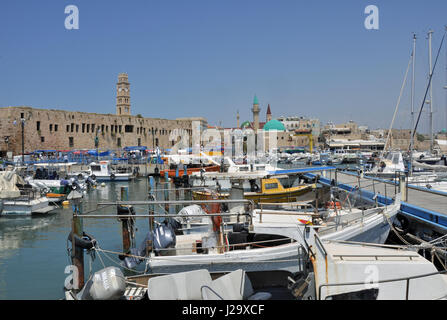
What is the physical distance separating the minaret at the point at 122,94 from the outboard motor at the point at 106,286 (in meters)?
79.5

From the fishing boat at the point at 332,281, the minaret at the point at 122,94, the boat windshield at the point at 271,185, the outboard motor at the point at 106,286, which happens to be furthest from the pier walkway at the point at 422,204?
the minaret at the point at 122,94

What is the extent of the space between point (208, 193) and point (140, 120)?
54.3 meters

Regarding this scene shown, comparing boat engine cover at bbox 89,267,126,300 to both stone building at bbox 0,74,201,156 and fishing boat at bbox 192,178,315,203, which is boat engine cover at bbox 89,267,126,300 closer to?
fishing boat at bbox 192,178,315,203

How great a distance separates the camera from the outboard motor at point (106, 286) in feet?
23.9

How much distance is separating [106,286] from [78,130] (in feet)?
177

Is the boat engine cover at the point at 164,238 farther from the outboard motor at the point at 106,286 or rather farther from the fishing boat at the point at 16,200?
the fishing boat at the point at 16,200

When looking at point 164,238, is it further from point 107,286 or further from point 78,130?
point 78,130

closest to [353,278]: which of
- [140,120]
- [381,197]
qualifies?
[381,197]

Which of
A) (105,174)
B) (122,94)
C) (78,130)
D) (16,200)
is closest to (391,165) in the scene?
(105,174)

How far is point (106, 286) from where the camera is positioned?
7.31m

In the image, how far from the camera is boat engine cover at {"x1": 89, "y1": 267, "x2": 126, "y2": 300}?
23.9 feet

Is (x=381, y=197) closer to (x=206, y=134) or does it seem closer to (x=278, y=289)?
(x=278, y=289)

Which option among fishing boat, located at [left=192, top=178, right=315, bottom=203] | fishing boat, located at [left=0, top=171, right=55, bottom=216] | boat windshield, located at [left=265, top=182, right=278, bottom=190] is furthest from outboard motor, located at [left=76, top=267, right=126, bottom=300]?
fishing boat, located at [left=0, top=171, right=55, bottom=216]
